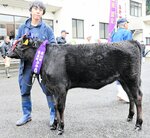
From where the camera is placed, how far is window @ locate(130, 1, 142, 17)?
33438mm

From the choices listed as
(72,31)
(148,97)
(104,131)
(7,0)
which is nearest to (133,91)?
(104,131)

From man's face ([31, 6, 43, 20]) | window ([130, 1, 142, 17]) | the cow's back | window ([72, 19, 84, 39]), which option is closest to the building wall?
window ([72, 19, 84, 39])

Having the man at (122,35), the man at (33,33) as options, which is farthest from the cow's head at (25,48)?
the man at (122,35)

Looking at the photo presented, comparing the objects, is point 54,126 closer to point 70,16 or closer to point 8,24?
point 8,24

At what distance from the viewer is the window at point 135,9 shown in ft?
110

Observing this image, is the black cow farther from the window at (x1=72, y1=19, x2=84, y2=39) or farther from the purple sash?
the window at (x1=72, y1=19, x2=84, y2=39)

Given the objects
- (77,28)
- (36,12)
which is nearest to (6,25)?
(77,28)

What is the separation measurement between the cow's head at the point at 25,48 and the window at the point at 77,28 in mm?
19342

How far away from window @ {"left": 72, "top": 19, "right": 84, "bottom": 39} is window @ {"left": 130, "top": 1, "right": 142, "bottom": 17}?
35.9 feet

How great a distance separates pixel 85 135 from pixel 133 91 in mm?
1118

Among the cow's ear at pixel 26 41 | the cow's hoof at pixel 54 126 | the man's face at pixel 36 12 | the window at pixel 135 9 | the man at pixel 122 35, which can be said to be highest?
the window at pixel 135 9

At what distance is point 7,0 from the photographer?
18.9m

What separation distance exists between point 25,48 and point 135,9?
103 feet

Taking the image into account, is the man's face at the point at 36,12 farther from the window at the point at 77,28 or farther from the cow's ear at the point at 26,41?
the window at the point at 77,28
